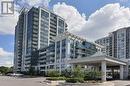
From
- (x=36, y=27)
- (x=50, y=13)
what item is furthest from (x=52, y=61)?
(x=50, y=13)

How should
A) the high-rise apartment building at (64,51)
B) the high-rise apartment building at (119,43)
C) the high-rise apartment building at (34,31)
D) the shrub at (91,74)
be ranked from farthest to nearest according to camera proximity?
the high-rise apartment building at (119,43), the high-rise apartment building at (34,31), the high-rise apartment building at (64,51), the shrub at (91,74)

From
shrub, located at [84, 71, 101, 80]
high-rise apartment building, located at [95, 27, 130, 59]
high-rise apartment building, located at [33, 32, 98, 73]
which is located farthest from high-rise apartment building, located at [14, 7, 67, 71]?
shrub, located at [84, 71, 101, 80]

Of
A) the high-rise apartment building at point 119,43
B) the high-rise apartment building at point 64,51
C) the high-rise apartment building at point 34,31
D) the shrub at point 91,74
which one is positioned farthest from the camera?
the high-rise apartment building at point 119,43

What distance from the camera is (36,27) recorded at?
112562 mm

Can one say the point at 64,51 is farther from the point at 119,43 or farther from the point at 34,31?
the point at 119,43

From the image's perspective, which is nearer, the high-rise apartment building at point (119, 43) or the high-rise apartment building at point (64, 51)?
the high-rise apartment building at point (64, 51)

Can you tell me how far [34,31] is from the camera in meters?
113

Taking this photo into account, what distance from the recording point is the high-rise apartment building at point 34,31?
371ft

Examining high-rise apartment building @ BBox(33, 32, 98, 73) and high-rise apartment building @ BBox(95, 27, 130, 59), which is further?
high-rise apartment building @ BBox(95, 27, 130, 59)

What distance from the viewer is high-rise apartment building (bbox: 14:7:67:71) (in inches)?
4456

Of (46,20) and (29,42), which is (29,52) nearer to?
(29,42)

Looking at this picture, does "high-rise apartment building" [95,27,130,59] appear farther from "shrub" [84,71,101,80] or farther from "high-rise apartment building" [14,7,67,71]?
"shrub" [84,71,101,80]

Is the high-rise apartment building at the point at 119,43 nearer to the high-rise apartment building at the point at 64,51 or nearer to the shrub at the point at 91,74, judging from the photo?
the high-rise apartment building at the point at 64,51

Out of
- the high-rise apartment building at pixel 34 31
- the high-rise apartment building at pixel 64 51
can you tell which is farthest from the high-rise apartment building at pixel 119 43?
the high-rise apartment building at pixel 64 51
